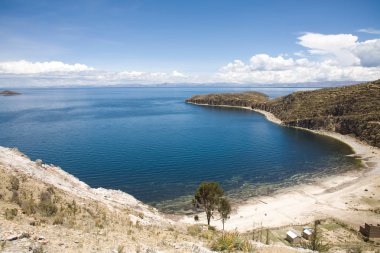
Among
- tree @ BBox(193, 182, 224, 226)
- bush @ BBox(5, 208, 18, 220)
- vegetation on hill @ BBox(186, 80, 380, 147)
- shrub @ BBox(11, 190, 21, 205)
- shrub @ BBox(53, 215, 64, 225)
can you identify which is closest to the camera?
bush @ BBox(5, 208, 18, 220)

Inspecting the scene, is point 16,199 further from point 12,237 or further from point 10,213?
point 12,237

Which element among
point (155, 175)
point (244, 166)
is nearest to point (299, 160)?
point (244, 166)

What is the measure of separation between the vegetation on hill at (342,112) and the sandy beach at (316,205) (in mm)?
48544

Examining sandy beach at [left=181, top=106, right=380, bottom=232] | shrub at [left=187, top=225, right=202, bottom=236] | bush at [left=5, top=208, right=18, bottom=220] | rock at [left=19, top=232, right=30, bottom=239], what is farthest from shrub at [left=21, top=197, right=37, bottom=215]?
sandy beach at [left=181, top=106, right=380, bottom=232]

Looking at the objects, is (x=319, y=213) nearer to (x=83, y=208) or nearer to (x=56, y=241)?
(x=83, y=208)

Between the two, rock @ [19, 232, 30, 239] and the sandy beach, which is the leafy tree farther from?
rock @ [19, 232, 30, 239]

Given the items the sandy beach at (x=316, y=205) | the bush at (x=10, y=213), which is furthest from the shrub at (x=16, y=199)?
the sandy beach at (x=316, y=205)

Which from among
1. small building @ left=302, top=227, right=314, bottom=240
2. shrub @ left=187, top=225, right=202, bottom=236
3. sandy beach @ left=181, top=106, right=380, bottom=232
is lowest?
sandy beach @ left=181, top=106, right=380, bottom=232

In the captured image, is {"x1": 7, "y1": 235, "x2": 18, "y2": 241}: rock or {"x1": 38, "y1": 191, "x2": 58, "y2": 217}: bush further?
{"x1": 38, "y1": 191, "x2": 58, "y2": 217}: bush

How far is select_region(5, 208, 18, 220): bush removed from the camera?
805 inches

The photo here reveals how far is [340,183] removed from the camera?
2847 inches

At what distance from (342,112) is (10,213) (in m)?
155

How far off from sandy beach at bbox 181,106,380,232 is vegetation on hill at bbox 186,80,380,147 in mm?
48544

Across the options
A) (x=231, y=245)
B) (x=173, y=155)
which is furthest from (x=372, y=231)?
(x=173, y=155)
